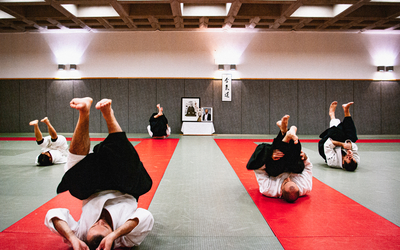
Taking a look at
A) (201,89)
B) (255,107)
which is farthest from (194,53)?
(255,107)

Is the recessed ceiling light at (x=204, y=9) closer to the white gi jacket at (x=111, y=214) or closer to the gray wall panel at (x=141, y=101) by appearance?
the gray wall panel at (x=141, y=101)

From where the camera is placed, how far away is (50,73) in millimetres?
10820

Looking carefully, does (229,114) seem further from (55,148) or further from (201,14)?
(55,148)

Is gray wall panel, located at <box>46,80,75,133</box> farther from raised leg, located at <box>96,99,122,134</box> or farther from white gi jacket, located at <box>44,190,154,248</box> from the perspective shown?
raised leg, located at <box>96,99,122,134</box>

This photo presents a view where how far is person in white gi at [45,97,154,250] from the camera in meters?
1.62

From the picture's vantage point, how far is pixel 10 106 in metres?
10.9

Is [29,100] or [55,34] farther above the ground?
[55,34]

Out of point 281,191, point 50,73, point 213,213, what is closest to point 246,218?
point 213,213

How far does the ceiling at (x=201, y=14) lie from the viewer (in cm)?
780

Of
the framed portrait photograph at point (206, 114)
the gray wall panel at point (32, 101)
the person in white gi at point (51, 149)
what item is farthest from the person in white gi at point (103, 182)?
the gray wall panel at point (32, 101)

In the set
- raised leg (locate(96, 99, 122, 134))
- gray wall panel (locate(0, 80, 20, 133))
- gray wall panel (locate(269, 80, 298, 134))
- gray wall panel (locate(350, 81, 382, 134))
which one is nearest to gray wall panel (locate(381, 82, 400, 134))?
gray wall panel (locate(350, 81, 382, 134))

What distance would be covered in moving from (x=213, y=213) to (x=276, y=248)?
0.77 m

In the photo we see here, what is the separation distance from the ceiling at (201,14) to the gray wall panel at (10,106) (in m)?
2.61

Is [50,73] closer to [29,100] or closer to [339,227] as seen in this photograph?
[29,100]
